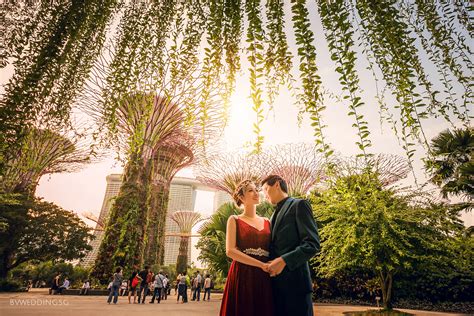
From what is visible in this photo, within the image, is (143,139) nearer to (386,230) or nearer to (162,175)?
(386,230)

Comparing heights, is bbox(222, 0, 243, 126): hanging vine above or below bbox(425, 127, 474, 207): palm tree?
below

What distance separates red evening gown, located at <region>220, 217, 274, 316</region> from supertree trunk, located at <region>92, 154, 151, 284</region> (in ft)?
36.5

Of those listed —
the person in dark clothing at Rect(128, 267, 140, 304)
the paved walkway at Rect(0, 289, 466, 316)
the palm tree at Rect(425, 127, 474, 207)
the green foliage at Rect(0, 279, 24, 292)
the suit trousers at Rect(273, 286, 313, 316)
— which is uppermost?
the palm tree at Rect(425, 127, 474, 207)

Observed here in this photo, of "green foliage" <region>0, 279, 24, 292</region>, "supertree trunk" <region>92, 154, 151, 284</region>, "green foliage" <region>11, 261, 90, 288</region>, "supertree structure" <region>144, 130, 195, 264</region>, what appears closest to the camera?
"supertree trunk" <region>92, 154, 151, 284</region>

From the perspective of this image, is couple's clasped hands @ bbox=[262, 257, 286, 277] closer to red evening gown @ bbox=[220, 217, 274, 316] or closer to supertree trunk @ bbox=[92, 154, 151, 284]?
red evening gown @ bbox=[220, 217, 274, 316]

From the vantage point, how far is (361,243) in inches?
370

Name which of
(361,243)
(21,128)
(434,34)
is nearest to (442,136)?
(361,243)

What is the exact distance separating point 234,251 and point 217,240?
15467 mm

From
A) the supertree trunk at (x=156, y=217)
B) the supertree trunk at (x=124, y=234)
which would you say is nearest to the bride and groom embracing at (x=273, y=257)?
the supertree trunk at (x=124, y=234)

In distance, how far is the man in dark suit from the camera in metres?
2.28

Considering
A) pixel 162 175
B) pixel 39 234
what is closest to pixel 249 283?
pixel 162 175

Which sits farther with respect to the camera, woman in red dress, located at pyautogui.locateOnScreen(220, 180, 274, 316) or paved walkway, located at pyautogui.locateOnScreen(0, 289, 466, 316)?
paved walkway, located at pyautogui.locateOnScreen(0, 289, 466, 316)

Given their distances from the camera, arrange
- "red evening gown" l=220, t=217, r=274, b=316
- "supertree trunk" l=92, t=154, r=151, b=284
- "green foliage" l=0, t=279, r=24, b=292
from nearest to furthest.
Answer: "red evening gown" l=220, t=217, r=274, b=316, "supertree trunk" l=92, t=154, r=151, b=284, "green foliage" l=0, t=279, r=24, b=292

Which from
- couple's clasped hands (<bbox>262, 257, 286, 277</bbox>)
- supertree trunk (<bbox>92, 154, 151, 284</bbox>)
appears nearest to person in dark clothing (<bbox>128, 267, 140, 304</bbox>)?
supertree trunk (<bbox>92, 154, 151, 284</bbox>)
